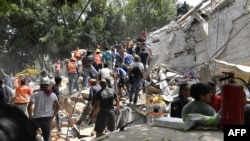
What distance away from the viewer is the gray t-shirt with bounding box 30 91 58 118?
23.3 ft

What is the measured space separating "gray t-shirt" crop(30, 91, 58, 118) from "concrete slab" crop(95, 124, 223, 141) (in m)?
3.82

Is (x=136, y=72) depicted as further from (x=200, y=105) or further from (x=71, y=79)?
(x=200, y=105)

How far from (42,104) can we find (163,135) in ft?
13.6

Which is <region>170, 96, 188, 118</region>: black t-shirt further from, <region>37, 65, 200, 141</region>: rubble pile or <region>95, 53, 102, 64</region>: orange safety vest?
<region>95, 53, 102, 64</region>: orange safety vest

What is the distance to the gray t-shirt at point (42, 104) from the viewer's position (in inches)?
279

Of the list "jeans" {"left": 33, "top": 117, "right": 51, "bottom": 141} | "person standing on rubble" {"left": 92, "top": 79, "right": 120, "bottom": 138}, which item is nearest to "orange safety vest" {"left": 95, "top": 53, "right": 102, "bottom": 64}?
"person standing on rubble" {"left": 92, "top": 79, "right": 120, "bottom": 138}

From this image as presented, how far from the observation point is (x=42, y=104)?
280 inches

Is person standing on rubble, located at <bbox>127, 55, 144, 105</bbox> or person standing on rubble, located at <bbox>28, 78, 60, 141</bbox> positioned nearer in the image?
person standing on rubble, located at <bbox>28, 78, 60, 141</bbox>

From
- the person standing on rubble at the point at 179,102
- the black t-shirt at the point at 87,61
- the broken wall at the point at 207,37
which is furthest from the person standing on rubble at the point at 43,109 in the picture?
the black t-shirt at the point at 87,61

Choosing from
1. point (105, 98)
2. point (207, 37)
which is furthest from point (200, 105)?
point (207, 37)

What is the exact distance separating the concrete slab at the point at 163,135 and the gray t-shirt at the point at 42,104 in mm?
3817

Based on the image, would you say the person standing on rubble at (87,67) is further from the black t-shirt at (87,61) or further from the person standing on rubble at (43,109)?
the person standing on rubble at (43,109)

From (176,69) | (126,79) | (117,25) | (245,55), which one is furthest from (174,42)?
(117,25)

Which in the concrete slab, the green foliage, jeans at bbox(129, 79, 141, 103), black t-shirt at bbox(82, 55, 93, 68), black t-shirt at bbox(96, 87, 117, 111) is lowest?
the concrete slab
